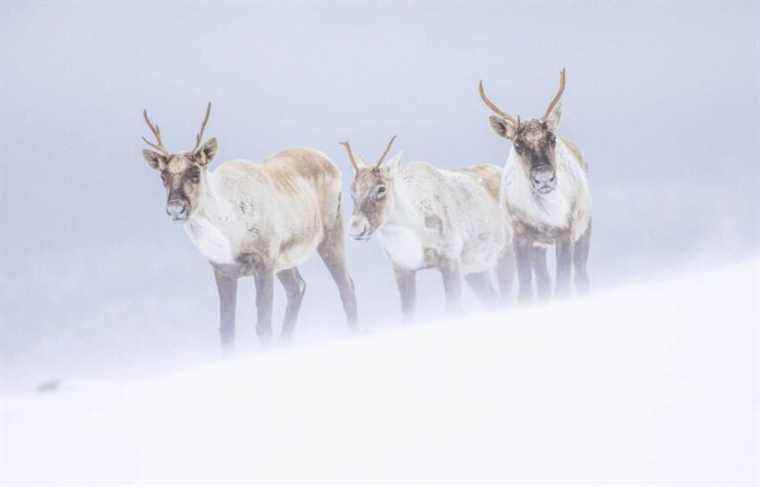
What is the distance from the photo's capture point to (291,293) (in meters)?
3.54

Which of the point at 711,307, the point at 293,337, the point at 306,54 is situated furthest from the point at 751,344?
the point at 306,54

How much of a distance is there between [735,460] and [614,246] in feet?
2.73

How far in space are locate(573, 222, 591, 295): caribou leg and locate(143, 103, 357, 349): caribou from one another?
671 mm

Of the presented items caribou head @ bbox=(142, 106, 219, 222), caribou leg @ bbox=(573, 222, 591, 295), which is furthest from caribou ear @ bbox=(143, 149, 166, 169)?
caribou leg @ bbox=(573, 222, 591, 295)

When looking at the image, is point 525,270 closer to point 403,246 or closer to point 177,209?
point 403,246

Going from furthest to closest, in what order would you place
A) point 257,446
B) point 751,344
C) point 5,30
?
1. point 5,30
2. point 751,344
3. point 257,446

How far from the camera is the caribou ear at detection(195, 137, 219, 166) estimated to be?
3.38 m

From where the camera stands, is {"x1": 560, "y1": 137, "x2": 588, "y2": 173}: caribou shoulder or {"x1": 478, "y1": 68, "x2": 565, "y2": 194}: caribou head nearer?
{"x1": 478, "y1": 68, "x2": 565, "y2": 194}: caribou head

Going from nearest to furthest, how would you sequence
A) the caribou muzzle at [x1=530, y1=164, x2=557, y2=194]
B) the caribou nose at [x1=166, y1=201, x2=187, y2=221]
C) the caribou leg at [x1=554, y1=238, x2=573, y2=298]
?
the caribou nose at [x1=166, y1=201, x2=187, y2=221] < the caribou muzzle at [x1=530, y1=164, x2=557, y2=194] < the caribou leg at [x1=554, y1=238, x2=573, y2=298]

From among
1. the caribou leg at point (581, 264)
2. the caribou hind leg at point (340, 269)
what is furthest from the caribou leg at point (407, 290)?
the caribou leg at point (581, 264)

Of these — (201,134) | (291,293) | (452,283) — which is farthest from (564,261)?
(201,134)

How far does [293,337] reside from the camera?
11.5ft

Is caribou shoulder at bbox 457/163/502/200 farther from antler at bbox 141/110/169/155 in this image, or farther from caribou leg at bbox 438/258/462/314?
antler at bbox 141/110/169/155

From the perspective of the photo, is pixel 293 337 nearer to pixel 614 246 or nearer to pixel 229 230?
pixel 229 230
